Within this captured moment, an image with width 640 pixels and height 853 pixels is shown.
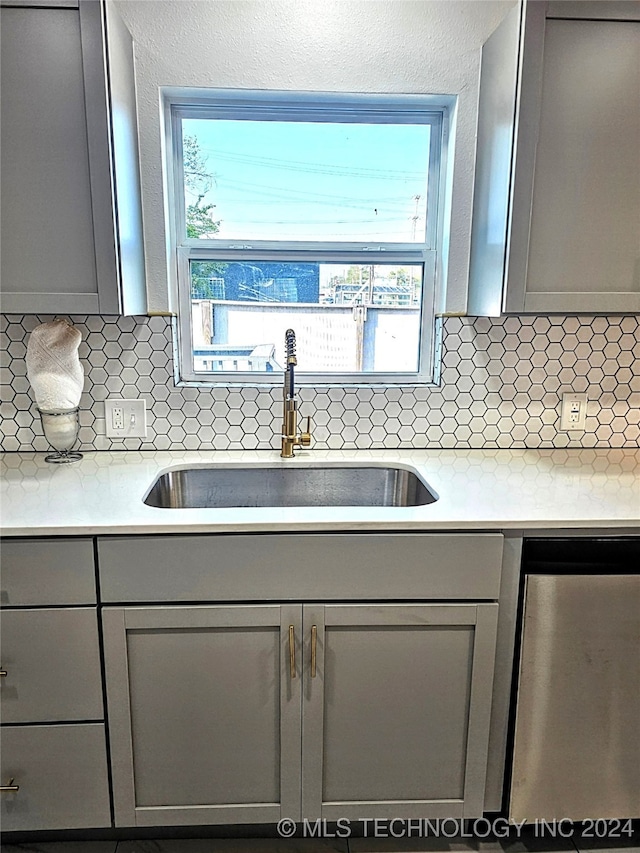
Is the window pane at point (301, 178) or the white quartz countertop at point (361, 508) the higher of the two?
the window pane at point (301, 178)

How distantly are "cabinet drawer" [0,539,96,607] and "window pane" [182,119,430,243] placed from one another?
3.69 ft

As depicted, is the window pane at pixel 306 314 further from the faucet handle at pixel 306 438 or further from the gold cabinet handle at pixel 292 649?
the gold cabinet handle at pixel 292 649

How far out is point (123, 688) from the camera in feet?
4.67

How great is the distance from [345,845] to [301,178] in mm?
1976

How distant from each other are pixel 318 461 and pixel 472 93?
124cm

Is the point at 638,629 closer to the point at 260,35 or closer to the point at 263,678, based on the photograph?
the point at 263,678

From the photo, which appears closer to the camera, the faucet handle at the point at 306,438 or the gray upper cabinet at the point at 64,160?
the gray upper cabinet at the point at 64,160

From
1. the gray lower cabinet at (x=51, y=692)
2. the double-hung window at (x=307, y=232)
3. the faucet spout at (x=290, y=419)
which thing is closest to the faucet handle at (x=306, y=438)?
the faucet spout at (x=290, y=419)

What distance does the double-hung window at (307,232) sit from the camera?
6.34ft

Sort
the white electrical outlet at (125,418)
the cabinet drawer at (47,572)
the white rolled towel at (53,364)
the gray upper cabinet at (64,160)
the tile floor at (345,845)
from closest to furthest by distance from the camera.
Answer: the cabinet drawer at (47,572) → the gray upper cabinet at (64,160) → the tile floor at (345,845) → the white rolled towel at (53,364) → the white electrical outlet at (125,418)

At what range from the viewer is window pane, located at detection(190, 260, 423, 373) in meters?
2.02

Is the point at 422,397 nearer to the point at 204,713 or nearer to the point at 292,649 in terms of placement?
the point at 292,649

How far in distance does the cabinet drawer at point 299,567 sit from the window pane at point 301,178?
1086 millimetres

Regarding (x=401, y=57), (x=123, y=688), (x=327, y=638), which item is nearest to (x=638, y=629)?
(x=327, y=638)
